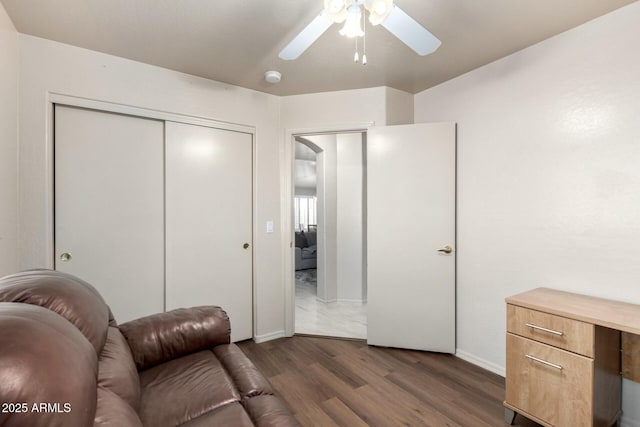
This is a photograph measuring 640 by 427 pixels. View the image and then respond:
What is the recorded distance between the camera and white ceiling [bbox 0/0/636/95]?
1.68 meters

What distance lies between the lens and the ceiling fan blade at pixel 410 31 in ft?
4.27

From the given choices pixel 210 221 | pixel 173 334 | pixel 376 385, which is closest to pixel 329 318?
pixel 376 385

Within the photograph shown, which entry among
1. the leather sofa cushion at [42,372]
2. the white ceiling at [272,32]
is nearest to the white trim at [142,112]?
the white ceiling at [272,32]

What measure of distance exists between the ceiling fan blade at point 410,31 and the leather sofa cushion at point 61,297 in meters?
1.68

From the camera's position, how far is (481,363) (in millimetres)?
2402

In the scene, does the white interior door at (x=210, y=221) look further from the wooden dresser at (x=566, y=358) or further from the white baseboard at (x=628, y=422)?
the white baseboard at (x=628, y=422)

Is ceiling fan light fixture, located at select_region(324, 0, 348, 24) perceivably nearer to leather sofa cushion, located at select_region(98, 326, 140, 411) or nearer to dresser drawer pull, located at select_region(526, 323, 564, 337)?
leather sofa cushion, located at select_region(98, 326, 140, 411)

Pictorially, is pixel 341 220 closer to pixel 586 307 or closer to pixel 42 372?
pixel 586 307

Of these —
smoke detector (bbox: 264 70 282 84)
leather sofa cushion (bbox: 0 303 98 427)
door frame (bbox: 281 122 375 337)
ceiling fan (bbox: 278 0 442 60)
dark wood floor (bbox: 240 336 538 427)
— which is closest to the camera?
leather sofa cushion (bbox: 0 303 98 427)

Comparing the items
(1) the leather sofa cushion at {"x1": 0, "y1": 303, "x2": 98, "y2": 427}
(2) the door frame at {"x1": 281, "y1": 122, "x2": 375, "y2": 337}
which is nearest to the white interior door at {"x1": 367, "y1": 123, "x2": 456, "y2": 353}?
(2) the door frame at {"x1": 281, "y1": 122, "x2": 375, "y2": 337}

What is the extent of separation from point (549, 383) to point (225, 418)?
1661 mm

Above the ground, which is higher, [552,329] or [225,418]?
[552,329]

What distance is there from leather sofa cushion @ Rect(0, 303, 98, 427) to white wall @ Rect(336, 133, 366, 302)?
351cm

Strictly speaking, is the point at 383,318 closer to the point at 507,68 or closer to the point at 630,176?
the point at 630,176
